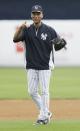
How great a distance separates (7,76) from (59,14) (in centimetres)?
756

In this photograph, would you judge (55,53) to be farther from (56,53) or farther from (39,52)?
(39,52)

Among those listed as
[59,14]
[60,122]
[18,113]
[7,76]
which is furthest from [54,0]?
[60,122]

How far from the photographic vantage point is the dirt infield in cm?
1240

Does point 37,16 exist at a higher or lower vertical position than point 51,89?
higher

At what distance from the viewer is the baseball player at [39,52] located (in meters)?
10.4

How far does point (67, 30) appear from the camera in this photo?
2606 centimetres

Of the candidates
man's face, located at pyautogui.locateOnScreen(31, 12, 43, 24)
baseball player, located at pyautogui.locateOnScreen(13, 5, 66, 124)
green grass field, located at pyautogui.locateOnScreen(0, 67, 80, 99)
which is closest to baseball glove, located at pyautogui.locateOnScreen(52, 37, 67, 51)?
baseball player, located at pyautogui.locateOnScreen(13, 5, 66, 124)

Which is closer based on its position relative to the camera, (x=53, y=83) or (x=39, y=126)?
(x=39, y=126)

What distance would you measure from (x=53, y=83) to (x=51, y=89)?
5.71 feet

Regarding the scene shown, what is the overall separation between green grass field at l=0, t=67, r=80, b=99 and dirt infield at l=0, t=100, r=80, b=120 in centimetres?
93

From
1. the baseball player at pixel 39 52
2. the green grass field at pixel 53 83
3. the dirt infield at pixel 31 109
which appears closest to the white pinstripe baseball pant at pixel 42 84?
the baseball player at pixel 39 52

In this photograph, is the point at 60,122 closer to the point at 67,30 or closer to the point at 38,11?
the point at 38,11

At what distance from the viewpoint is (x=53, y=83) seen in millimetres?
19531

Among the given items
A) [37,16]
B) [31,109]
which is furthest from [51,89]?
[37,16]
